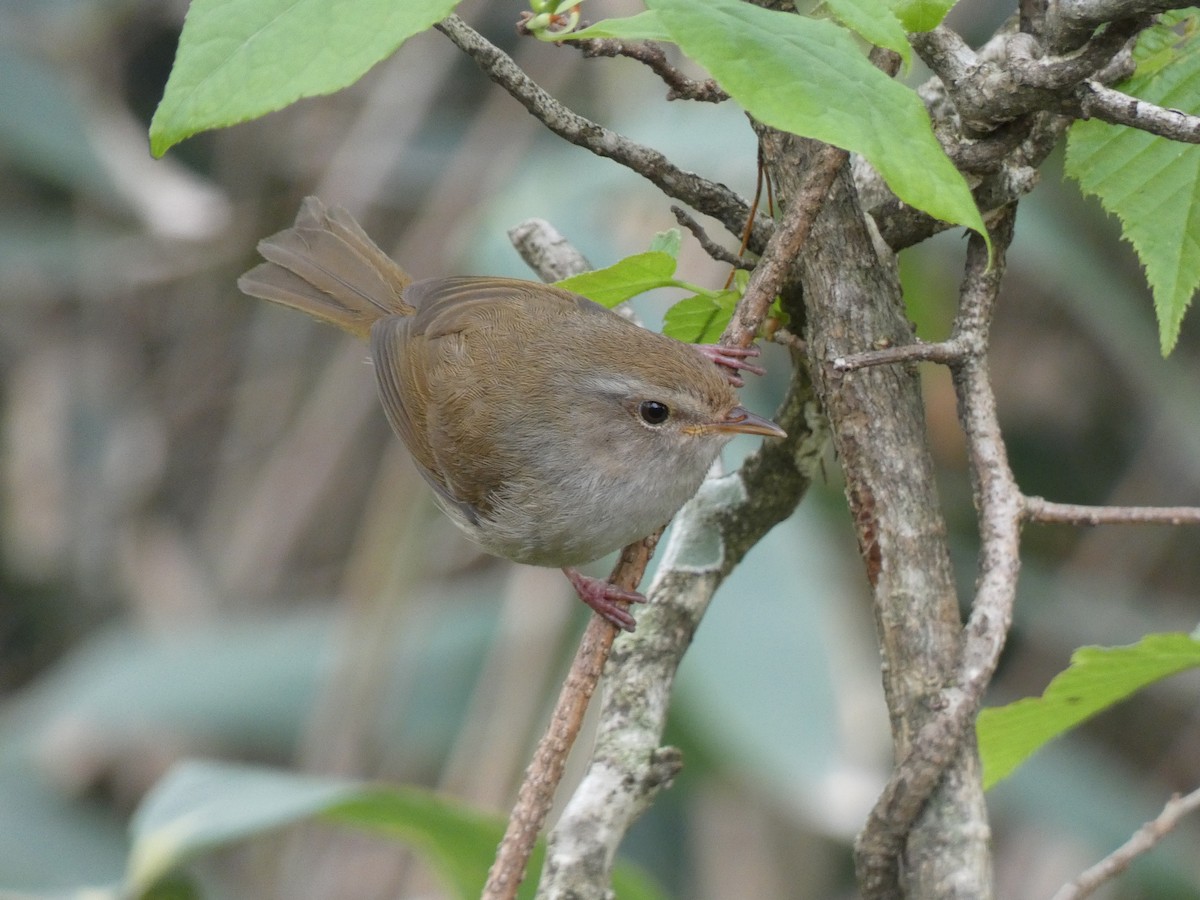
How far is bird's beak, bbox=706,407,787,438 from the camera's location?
2.22 m

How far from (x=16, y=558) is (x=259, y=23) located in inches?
255

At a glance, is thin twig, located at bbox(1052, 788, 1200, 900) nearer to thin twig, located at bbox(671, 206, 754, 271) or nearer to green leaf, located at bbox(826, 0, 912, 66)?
thin twig, located at bbox(671, 206, 754, 271)

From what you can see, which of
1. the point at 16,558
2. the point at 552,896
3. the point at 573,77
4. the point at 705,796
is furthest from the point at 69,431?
the point at 552,896

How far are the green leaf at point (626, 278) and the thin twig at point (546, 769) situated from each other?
526 millimetres

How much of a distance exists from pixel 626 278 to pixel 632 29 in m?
0.59

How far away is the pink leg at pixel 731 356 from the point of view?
2.12 m

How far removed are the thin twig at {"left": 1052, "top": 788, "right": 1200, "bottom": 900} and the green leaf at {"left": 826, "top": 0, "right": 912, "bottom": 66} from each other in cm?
110

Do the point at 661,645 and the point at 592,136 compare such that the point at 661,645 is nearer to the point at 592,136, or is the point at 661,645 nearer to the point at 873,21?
the point at 592,136

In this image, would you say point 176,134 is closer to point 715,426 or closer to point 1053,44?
point 1053,44

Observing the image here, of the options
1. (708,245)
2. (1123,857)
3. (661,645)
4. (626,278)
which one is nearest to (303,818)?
(661,645)

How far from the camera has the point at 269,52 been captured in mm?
1383

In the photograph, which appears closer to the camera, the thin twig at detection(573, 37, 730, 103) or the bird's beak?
the thin twig at detection(573, 37, 730, 103)

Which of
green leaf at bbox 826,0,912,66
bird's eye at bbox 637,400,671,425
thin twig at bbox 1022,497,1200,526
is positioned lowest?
bird's eye at bbox 637,400,671,425

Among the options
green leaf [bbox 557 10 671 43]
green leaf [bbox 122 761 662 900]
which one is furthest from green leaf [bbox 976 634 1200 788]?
green leaf [bbox 122 761 662 900]
